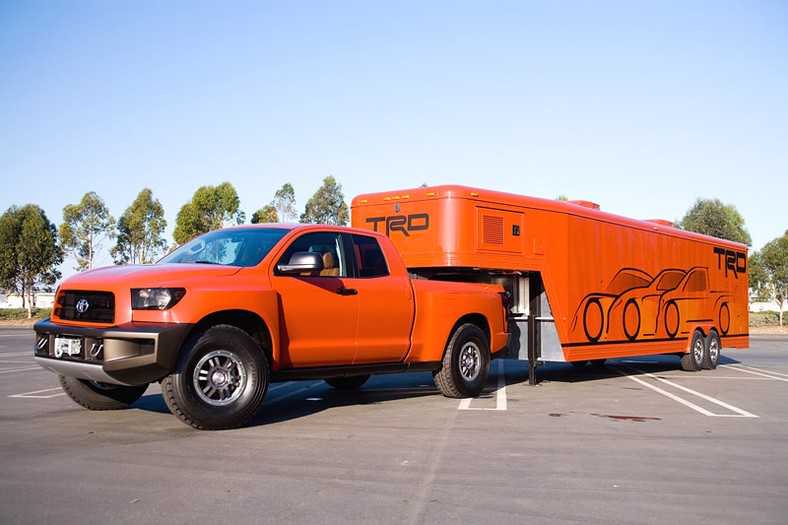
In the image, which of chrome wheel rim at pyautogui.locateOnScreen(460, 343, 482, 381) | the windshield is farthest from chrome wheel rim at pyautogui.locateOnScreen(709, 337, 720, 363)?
the windshield

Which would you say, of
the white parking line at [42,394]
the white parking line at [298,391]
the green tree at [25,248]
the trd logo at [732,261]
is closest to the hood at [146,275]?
the white parking line at [298,391]

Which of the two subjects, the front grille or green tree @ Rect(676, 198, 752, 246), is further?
green tree @ Rect(676, 198, 752, 246)

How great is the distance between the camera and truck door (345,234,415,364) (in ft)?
27.7

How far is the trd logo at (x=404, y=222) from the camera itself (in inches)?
429

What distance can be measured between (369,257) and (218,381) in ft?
8.59

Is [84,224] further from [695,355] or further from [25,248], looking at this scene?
[695,355]

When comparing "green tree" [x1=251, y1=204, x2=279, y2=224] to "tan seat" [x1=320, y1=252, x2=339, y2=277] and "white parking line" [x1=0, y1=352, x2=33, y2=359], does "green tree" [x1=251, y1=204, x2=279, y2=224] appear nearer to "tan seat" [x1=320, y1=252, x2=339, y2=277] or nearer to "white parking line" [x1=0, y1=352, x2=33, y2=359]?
"white parking line" [x1=0, y1=352, x2=33, y2=359]

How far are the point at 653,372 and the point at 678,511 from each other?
11546 mm

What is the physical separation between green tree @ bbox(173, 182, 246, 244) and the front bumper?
39857 millimetres

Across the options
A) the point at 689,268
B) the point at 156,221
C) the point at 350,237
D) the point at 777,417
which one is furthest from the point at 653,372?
the point at 156,221

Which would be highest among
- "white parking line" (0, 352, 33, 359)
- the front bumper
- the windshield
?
the windshield

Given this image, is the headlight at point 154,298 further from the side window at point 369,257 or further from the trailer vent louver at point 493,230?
the trailer vent louver at point 493,230

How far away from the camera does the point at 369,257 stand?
891cm

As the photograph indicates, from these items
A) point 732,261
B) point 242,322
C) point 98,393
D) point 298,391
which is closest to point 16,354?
point 298,391
